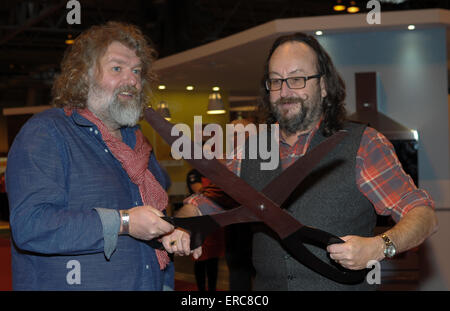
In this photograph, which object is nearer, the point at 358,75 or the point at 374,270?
the point at 374,270

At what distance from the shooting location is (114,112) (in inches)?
78.8

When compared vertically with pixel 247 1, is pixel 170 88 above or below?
below

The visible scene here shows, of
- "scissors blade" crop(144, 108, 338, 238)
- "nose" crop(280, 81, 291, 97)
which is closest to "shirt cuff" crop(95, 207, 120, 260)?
"scissors blade" crop(144, 108, 338, 238)

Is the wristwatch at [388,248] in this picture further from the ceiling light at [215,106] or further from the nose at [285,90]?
the ceiling light at [215,106]

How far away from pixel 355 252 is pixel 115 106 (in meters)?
1.01

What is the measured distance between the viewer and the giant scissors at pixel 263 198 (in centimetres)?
149

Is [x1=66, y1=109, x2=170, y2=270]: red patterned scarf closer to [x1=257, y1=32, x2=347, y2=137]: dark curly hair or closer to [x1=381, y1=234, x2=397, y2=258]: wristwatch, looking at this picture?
[x1=257, y1=32, x2=347, y2=137]: dark curly hair

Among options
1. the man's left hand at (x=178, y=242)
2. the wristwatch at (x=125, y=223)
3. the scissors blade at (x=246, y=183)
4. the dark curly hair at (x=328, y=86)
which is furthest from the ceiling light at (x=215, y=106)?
the scissors blade at (x=246, y=183)

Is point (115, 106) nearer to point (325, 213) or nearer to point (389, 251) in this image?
point (325, 213)

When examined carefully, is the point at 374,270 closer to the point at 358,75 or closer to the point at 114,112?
the point at 114,112

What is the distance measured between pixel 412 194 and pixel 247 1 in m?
9.37

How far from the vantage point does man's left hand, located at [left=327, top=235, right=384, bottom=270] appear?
1.60 m

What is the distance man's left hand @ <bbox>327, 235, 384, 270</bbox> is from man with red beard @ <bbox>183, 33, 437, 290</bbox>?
0.18 feet
